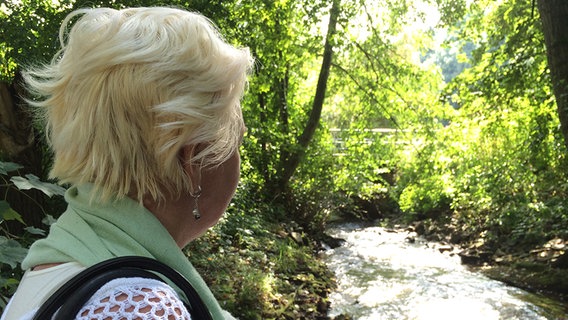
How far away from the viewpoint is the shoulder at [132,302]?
0.71 metres

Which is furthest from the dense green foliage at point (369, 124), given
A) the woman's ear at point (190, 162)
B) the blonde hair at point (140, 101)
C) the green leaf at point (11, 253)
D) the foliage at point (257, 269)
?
the woman's ear at point (190, 162)

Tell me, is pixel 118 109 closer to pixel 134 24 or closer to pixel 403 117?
pixel 134 24

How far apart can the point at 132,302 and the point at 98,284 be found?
2.3 inches

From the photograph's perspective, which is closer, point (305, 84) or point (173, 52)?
point (173, 52)

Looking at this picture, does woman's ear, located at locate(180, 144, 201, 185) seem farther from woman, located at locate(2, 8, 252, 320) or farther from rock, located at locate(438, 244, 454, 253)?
rock, located at locate(438, 244, 454, 253)

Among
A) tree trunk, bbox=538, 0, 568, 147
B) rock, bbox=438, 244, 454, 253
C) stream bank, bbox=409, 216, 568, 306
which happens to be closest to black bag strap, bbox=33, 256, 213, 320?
tree trunk, bbox=538, 0, 568, 147

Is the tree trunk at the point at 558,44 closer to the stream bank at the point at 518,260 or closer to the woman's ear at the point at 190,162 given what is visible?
the woman's ear at the point at 190,162

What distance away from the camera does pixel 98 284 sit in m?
0.72

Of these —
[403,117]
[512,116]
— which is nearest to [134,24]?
[512,116]

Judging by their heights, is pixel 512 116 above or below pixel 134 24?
above

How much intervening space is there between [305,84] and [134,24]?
42.5 ft

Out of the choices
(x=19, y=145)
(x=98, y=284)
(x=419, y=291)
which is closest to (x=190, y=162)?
(x=98, y=284)

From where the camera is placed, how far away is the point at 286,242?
28.6 ft

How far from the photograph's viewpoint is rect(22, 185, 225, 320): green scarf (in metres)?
0.84
